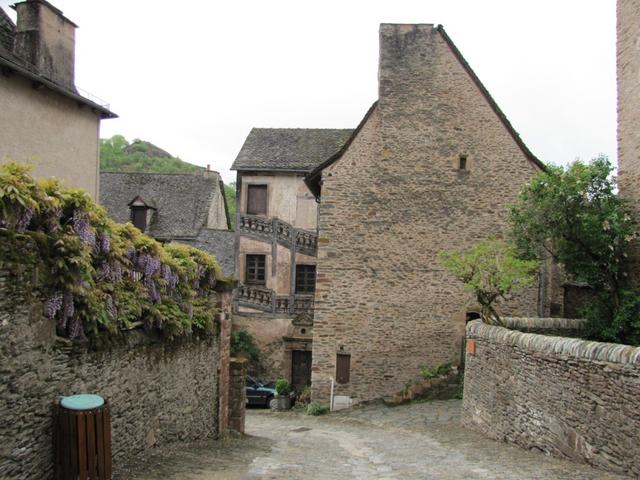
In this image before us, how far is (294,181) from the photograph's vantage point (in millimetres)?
30359

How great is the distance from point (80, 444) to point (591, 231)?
12420mm

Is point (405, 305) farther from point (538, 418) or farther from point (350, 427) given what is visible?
point (538, 418)

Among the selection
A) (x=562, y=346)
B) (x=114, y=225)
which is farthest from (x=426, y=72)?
(x=114, y=225)

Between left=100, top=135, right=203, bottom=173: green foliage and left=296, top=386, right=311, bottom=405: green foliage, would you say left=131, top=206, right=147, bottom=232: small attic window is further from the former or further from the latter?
left=100, top=135, right=203, bottom=173: green foliage

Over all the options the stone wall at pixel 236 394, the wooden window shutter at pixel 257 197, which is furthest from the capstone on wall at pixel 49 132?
the wooden window shutter at pixel 257 197

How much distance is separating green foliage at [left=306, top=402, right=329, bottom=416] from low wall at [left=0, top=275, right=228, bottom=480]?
7830 mm

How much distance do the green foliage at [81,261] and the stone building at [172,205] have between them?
70.0 feet

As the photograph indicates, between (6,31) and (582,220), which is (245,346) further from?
(582,220)

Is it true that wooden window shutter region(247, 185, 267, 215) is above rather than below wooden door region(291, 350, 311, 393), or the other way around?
above

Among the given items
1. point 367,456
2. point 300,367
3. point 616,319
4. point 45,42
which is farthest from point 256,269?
point 367,456

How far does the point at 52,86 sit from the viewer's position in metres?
17.6

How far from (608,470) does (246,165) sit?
23.2 metres

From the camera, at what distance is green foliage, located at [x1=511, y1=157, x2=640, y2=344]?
1540 centimetres

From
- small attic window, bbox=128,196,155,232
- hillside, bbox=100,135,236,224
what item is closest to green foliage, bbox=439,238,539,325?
small attic window, bbox=128,196,155,232
